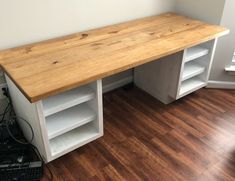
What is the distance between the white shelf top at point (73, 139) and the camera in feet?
5.11

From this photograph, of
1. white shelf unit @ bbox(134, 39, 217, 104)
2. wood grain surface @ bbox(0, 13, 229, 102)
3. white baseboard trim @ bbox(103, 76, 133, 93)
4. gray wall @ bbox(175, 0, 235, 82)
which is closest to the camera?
wood grain surface @ bbox(0, 13, 229, 102)

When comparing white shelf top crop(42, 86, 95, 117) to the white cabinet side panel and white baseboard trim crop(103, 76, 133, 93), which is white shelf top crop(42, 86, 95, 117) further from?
white baseboard trim crop(103, 76, 133, 93)

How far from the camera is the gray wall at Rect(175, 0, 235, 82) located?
2.11m

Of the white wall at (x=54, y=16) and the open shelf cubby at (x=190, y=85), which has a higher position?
the white wall at (x=54, y=16)

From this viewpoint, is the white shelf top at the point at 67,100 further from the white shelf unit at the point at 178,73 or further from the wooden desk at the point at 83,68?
the white shelf unit at the point at 178,73

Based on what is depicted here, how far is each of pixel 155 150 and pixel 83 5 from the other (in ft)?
3.80

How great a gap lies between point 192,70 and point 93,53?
0.96 metres

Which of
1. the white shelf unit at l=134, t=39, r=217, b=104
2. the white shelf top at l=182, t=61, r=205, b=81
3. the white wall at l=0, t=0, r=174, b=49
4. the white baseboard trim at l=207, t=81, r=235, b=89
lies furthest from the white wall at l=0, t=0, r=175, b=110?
the white baseboard trim at l=207, t=81, r=235, b=89

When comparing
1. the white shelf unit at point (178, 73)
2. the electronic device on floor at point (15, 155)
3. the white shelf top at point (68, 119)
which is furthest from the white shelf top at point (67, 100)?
the white shelf unit at point (178, 73)

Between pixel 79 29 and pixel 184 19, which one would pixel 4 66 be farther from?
pixel 184 19

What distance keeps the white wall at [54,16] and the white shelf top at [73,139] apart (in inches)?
26.7

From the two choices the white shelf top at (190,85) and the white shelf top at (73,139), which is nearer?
the white shelf top at (73,139)

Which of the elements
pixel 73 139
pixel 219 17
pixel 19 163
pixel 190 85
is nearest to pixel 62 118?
pixel 73 139

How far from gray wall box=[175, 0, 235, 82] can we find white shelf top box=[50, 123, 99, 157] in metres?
1.36
